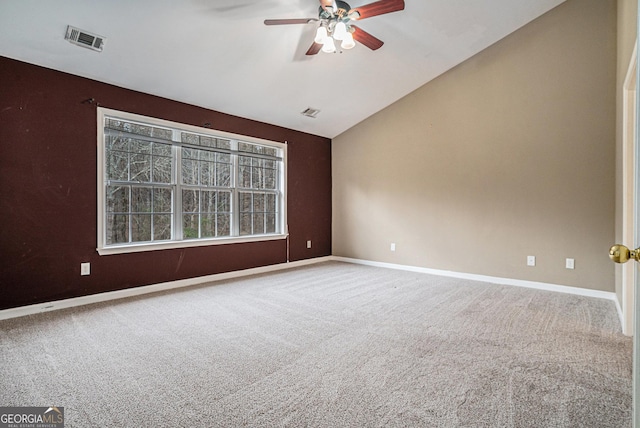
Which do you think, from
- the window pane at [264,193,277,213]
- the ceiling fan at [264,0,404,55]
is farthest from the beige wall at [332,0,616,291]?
the ceiling fan at [264,0,404,55]

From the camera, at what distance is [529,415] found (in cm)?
157

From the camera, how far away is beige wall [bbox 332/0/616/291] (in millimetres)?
3654

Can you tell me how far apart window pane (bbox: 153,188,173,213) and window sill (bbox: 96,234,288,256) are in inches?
16.4

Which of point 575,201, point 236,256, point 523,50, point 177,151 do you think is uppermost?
point 523,50

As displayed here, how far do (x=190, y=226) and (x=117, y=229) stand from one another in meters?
0.84

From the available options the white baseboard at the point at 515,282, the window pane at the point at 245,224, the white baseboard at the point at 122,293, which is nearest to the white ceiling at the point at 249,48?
the window pane at the point at 245,224

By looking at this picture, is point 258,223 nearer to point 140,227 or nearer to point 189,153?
point 189,153

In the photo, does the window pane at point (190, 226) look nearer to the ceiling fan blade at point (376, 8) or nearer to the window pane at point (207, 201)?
the window pane at point (207, 201)

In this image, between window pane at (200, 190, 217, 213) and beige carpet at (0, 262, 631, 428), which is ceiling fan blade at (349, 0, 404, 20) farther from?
window pane at (200, 190, 217, 213)

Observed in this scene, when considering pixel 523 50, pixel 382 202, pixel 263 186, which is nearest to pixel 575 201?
pixel 523 50

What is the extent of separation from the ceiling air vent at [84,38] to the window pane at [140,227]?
5.81 ft

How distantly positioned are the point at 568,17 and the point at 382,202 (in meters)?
3.26

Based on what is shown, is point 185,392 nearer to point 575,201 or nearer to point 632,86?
point 632,86

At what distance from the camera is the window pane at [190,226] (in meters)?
4.26
